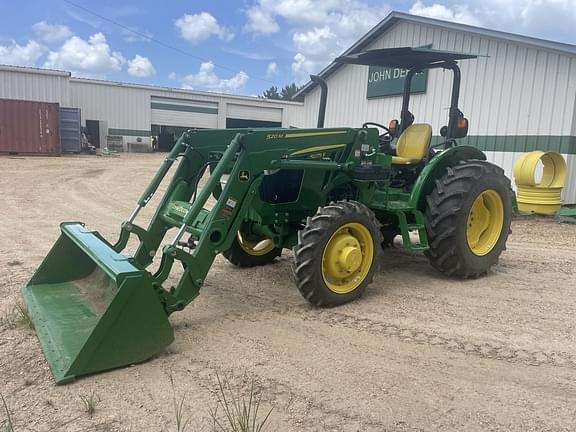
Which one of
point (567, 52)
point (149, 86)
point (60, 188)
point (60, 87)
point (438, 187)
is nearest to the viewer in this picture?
point (438, 187)

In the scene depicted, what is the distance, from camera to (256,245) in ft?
18.5

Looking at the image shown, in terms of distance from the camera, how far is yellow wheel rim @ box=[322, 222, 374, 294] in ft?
14.4

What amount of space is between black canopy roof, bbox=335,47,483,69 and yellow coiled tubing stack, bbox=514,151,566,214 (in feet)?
15.3

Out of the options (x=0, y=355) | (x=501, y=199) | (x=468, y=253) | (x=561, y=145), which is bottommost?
(x=0, y=355)

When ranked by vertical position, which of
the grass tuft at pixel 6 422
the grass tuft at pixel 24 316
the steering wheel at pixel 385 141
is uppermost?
the steering wheel at pixel 385 141

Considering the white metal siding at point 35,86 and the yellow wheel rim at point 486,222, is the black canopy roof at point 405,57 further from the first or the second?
the white metal siding at point 35,86

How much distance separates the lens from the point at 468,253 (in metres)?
5.30

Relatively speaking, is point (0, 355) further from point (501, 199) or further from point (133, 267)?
point (501, 199)

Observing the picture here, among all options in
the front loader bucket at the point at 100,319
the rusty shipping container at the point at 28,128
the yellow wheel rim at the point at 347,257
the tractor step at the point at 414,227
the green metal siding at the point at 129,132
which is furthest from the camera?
the green metal siding at the point at 129,132

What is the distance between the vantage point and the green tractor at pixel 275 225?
3.33m

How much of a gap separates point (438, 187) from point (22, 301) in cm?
408

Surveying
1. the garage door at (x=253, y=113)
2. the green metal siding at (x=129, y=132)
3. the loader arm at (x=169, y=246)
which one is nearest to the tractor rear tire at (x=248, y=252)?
the loader arm at (x=169, y=246)

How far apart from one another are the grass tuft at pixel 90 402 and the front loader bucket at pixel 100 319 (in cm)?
22

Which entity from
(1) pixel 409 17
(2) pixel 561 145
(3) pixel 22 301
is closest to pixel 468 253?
(3) pixel 22 301
